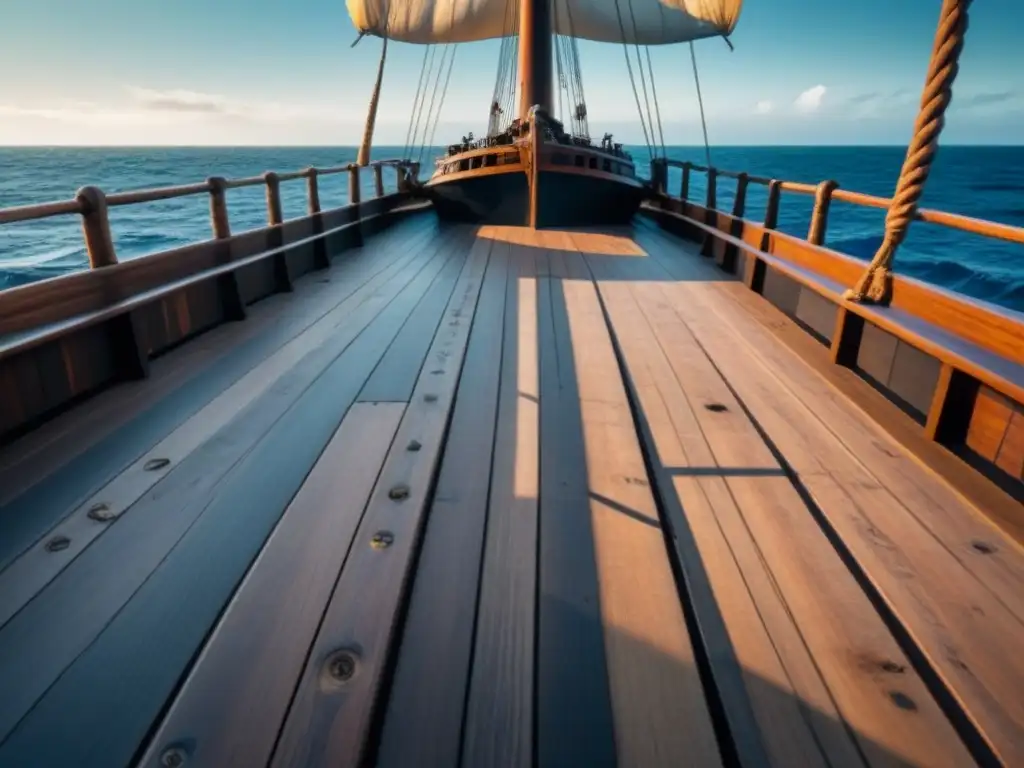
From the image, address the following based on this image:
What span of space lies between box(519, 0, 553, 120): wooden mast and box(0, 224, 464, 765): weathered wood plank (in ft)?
39.8

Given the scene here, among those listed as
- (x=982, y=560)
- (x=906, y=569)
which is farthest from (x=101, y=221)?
(x=982, y=560)

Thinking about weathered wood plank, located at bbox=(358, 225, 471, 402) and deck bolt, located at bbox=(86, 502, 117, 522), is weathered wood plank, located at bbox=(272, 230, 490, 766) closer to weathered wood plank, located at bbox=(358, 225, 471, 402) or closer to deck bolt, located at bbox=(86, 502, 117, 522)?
weathered wood plank, located at bbox=(358, 225, 471, 402)

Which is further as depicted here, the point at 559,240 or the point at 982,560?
the point at 559,240

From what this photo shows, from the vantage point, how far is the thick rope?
2516mm

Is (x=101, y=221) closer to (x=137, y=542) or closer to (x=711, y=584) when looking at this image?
(x=137, y=542)

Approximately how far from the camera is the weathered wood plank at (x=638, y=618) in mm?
1359

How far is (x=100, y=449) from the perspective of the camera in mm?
2660

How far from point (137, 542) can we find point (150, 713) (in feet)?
2.69

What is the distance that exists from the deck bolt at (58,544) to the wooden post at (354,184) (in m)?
7.30

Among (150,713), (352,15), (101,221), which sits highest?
(352,15)

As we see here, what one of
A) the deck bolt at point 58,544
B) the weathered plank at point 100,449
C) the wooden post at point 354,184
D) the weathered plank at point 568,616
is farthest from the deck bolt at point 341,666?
the wooden post at point 354,184

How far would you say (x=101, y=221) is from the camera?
11.1 feet

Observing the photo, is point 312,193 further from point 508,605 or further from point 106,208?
point 508,605

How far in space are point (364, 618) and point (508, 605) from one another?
43cm
